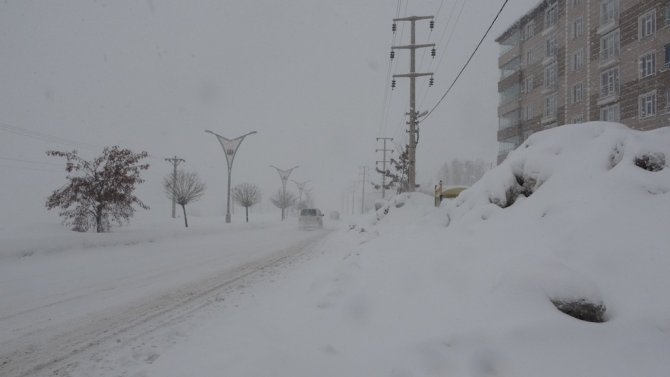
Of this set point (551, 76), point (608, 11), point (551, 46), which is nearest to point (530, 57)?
point (551, 46)

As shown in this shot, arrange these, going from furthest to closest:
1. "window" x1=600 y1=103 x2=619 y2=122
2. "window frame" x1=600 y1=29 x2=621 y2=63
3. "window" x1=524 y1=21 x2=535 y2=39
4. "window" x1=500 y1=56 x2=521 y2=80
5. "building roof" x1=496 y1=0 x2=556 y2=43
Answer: "window" x1=500 y1=56 x2=521 y2=80 < "window" x1=524 y1=21 x2=535 y2=39 < "building roof" x1=496 y1=0 x2=556 y2=43 < "window" x1=600 y1=103 x2=619 y2=122 < "window frame" x1=600 y1=29 x2=621 y2=63

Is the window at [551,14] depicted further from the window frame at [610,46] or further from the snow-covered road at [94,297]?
the snow-covered road at [94,297]

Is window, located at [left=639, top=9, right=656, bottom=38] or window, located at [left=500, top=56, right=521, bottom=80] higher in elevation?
window, located at [left=500, top=56, right=521, bottom=80]

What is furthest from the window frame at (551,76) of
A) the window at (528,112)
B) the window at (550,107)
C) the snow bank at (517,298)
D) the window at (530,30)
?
the snow bank at (517,298)

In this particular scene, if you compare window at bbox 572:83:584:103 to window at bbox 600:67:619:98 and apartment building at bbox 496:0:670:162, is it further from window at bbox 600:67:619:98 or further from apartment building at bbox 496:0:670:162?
window at bbox 600:67:619:98

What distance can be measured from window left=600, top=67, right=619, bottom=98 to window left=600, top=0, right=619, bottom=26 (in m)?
3.34

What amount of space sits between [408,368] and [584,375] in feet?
4.41

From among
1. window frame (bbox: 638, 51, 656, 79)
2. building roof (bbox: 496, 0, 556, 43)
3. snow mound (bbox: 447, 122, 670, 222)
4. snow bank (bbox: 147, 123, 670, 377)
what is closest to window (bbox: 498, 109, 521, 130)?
building roof (bbox: 496, 0, 556, 43)

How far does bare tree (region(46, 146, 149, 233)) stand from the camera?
16.4 metres

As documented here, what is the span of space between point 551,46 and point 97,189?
1409 inches

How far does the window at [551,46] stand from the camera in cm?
3162

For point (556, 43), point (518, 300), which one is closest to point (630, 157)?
point (518, 300)

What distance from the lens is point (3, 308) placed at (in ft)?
18.6

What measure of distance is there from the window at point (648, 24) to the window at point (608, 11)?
2109mm
